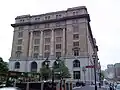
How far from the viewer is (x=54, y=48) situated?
63.6 m

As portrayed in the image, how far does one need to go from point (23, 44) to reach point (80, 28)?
81.7ft

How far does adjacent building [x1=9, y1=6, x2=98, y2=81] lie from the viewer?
58375mm

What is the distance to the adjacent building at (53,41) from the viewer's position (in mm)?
58375

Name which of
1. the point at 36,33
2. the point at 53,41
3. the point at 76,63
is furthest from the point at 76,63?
the point at 36,33

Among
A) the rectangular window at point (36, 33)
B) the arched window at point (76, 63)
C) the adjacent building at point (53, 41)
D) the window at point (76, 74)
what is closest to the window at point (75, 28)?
the adjacent building at point (53, 41)

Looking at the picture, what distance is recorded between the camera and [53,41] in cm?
6431

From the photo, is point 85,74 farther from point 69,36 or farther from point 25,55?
point 25,55

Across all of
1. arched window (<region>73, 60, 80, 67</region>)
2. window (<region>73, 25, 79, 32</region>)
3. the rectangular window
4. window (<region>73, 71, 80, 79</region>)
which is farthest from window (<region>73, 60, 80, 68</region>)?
the rectangular window

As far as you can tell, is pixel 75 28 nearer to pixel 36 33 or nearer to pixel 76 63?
pixel 76 63

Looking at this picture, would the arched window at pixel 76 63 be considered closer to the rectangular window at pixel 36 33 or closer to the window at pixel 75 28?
the window at pixel 75 28

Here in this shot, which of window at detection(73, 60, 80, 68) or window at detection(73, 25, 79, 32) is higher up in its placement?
window at detection(73, 25, 79, 32)

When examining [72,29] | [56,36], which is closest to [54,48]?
[56,36]

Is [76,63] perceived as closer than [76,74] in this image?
No

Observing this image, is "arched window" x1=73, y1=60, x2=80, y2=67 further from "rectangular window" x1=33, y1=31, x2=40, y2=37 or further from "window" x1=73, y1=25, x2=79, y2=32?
"rectangular window" x1=33, y1=31, x2=40, y2=37
